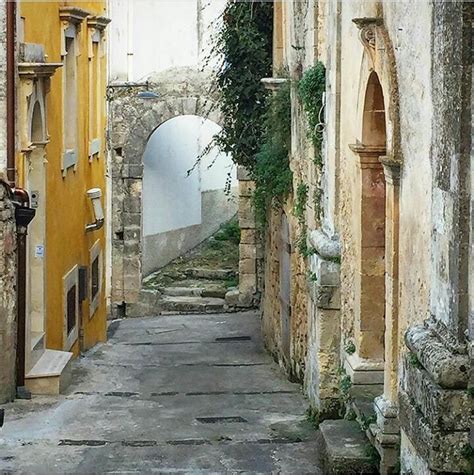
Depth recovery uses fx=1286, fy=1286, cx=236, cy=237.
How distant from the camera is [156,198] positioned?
26.5 m

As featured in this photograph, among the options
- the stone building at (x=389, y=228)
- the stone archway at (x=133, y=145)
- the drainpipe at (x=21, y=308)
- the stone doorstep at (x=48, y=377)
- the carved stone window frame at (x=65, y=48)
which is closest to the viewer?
the stone building at (x=389, y=228)

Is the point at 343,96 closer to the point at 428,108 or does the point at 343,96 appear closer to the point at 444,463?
the point at 428,108

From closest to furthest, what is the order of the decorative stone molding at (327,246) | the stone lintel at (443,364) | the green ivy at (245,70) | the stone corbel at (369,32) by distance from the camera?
the stone lintel at (443,364) < the stone corbel at (369,32) < the decorative stone molding at (327,246) < the green ivy at (245,70)

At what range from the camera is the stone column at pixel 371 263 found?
34.1 feet

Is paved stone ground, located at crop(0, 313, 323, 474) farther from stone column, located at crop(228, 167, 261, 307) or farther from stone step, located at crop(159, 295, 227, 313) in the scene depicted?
stone column, located at crop(228, 167, 261, 307)

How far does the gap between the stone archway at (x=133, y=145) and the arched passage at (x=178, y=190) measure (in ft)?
2.64

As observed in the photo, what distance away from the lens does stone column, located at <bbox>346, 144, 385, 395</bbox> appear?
10.4 m

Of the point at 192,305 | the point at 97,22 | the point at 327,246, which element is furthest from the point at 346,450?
the point at 192,305

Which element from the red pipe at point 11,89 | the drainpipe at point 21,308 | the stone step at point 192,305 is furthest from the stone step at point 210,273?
the red pipe at point 11,89

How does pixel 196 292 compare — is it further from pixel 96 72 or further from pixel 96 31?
pixel 96 31

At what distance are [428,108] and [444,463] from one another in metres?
2.17

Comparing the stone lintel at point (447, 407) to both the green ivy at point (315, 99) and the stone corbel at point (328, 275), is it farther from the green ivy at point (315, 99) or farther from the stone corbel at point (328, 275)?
the green ivy at point (315, 99)

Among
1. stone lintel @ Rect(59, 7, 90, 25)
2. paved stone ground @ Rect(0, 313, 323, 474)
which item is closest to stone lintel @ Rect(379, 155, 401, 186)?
paved stone ground @ Rect(0, 313, 323, 474)

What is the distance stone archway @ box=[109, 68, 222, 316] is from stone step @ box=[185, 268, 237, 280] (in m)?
1.28
